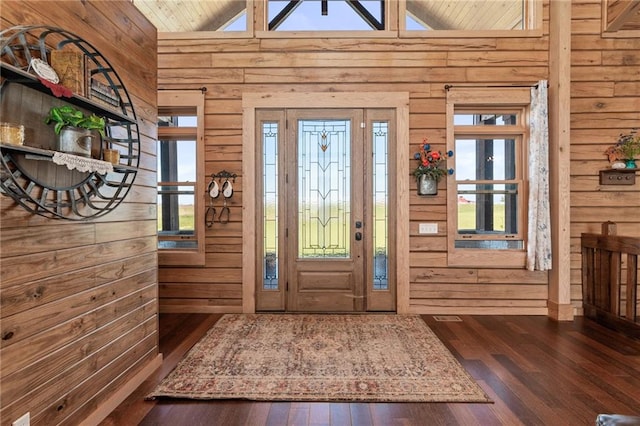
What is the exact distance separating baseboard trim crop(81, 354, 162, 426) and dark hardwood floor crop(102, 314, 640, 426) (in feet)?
0.12

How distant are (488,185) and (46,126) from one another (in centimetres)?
393

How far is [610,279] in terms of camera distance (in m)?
3.39

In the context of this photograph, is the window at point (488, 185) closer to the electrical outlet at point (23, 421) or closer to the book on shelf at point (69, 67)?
the book on shelf at point (69, 67)

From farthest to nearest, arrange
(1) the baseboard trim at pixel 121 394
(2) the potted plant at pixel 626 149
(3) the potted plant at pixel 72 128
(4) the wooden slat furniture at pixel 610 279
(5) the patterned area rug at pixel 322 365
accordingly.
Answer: (2) the potted plant at pixel 626 149 → (4) the wooden slat furniture at pixel 610 279 → (5) the patterned area rug at pixel 322 365 → (1) the baseboard trim at pixel 121 394 → (3) the potted plant at pixel 72 128

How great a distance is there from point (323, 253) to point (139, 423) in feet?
7.66

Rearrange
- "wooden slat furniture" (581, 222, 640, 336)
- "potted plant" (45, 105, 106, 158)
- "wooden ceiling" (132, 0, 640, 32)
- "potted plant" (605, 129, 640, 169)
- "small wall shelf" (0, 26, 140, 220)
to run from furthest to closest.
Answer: "wooden ceiling" (132, 0, 640, 32), "potted plant" (605, 129, 640, 169), "wooden slat furniture" (581, 222, 640, 336), "potted plant" (45, 105, 106, 158), "small wall shelf" (0, 26, 140, 220)

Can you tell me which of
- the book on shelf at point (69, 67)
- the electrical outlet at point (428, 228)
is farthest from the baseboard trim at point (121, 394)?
the electrical outlet at point (428, 228)

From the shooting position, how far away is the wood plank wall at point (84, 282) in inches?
57.6

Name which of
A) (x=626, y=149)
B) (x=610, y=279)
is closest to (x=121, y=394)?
(x=610, y=279)

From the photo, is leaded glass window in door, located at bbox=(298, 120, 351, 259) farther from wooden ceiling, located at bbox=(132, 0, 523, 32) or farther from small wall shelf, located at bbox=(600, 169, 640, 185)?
small wall shelf, located at bbox=(600, 169, 640, 185)

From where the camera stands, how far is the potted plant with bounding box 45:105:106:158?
5.17 ft

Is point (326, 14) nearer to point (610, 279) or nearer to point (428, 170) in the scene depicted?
point (428, 170)

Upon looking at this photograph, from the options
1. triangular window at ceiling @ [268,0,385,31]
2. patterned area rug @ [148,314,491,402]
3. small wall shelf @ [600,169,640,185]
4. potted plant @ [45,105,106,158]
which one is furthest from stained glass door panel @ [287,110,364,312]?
small wall shelf @ [600,169,640,185]

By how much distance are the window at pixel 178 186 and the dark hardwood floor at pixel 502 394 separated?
106cm
